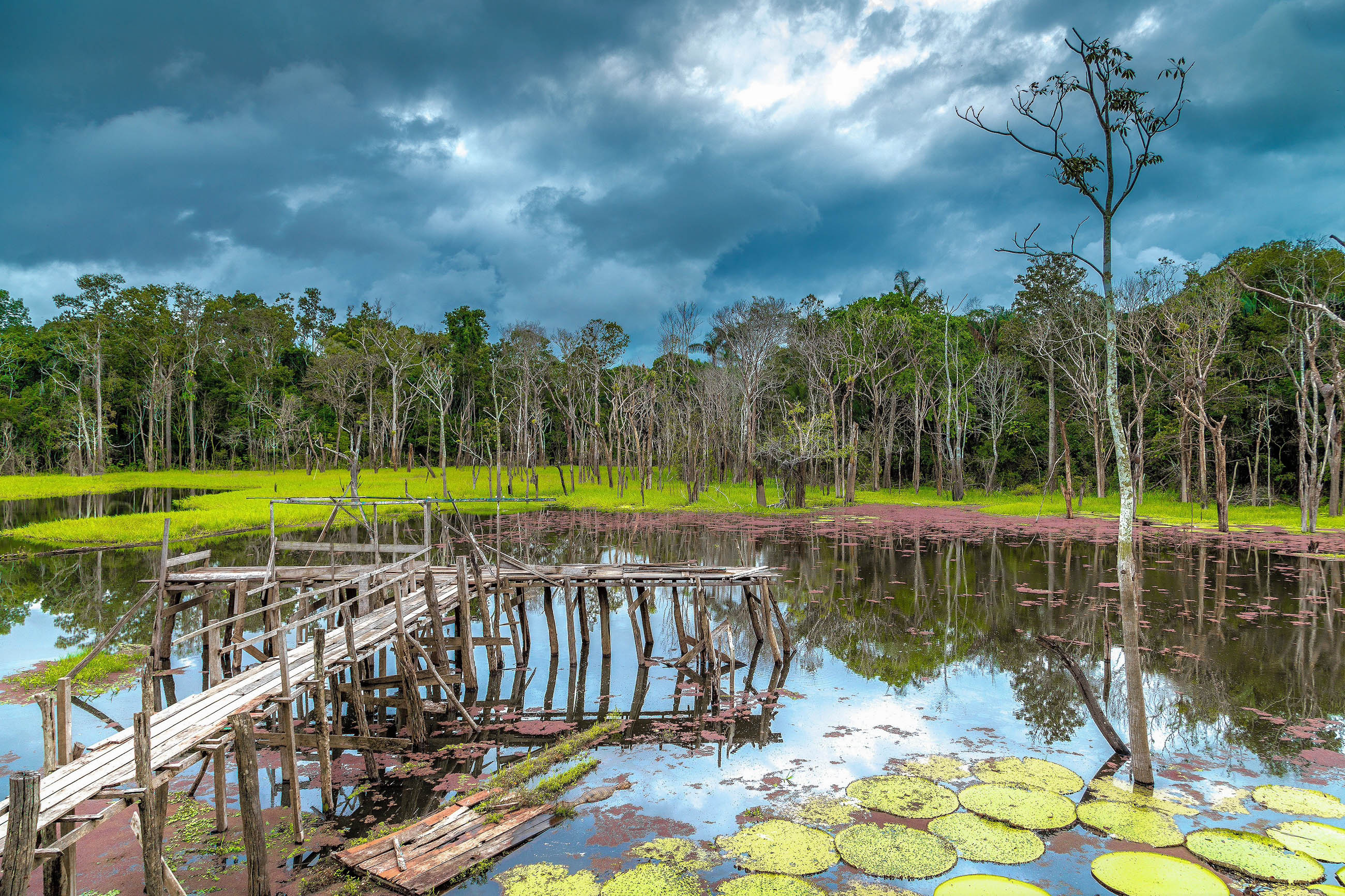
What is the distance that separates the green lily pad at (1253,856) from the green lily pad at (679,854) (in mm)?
4975

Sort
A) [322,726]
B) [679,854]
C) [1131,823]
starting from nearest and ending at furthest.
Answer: [679,854], [1131,823], [322,726]

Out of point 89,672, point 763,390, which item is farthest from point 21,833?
point 763,390

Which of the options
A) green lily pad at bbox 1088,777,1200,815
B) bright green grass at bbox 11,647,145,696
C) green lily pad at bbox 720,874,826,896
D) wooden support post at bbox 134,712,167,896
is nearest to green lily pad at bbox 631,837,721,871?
green lily pad at bbox 720,874,826,896

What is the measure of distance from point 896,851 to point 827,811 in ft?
3.53

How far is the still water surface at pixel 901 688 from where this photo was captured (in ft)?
28.0

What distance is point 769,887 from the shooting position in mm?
6770

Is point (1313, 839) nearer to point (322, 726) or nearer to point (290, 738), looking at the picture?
point (322, 726)

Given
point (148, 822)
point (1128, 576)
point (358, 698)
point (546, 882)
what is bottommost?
point (546, 882)

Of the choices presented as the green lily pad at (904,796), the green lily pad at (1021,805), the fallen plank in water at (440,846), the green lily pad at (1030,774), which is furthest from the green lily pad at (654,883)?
the green lily pad at (1030,774)

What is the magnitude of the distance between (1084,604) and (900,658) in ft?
23.4

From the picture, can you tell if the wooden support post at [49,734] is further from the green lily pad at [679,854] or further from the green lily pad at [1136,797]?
the green lily pad at [1136,797]

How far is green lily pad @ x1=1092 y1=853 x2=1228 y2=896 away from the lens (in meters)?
6.49

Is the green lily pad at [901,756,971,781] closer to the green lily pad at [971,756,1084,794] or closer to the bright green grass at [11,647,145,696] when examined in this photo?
the green lily pad at [971,756,1084,794]

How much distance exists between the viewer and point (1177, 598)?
18391 millimetres
